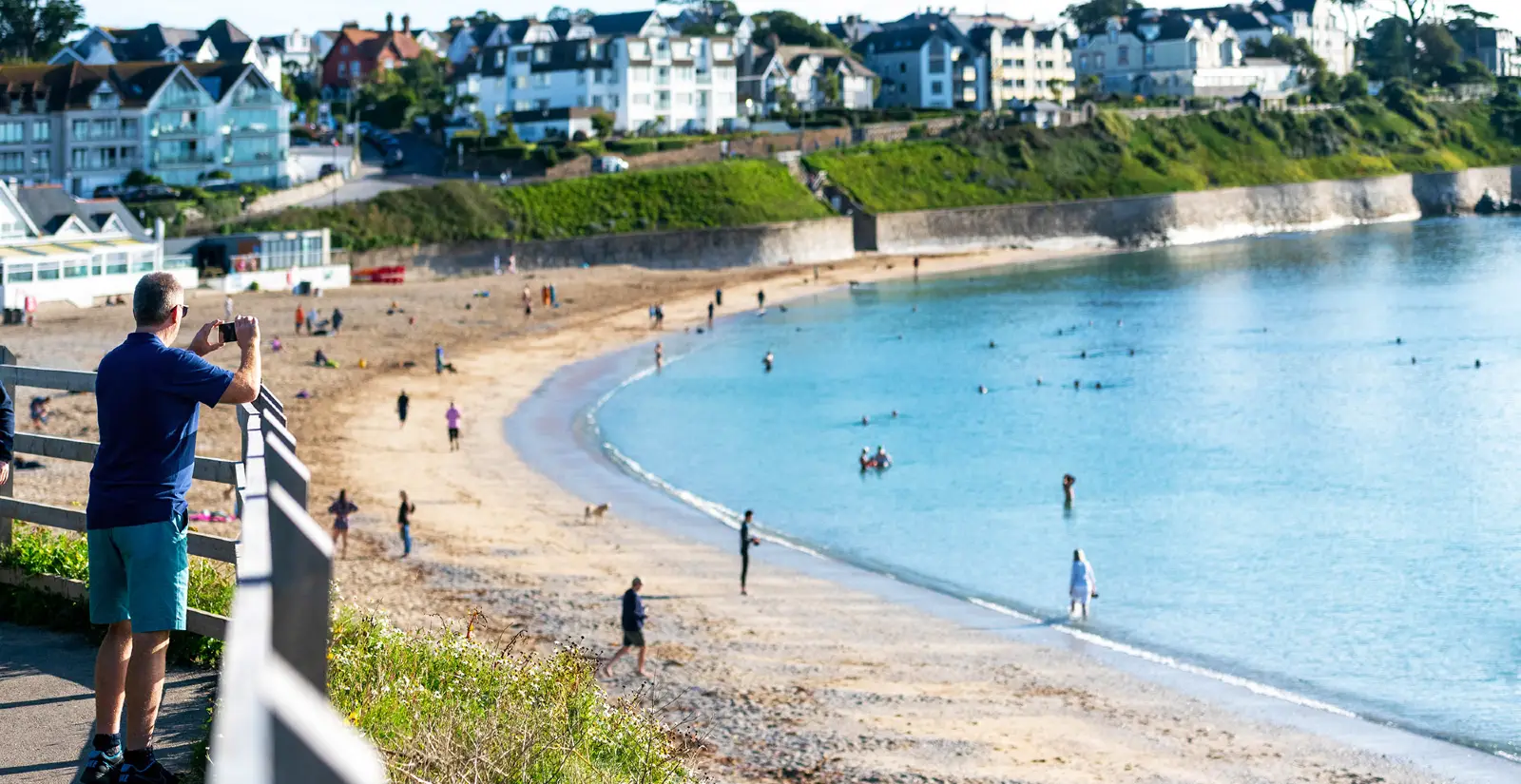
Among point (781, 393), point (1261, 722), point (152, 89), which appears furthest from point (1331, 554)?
point (152, 89)

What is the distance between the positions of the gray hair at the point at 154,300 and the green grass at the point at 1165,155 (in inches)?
3721

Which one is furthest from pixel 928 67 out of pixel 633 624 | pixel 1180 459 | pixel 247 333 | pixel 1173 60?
pixel 247 333

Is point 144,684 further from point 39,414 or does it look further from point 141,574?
point 39,414

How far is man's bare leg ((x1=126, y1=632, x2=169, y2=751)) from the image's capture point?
5.98m

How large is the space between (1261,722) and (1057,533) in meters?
11.9

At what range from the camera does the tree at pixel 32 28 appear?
10300 cm

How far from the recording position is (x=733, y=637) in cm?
2219

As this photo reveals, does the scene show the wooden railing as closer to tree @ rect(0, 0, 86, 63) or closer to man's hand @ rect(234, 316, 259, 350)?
man's hand @ rect(234, 316, 259, 350)

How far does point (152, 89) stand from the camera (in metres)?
79.9

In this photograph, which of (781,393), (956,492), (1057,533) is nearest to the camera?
(1057,533)

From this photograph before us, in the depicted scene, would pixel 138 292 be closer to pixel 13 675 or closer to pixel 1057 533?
pixel 13 675

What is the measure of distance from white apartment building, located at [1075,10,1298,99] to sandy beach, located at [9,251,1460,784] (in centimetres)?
12289

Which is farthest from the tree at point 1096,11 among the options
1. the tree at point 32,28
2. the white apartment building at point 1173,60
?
the tree at point 32,28

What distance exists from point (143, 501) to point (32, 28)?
110529 millimetres
